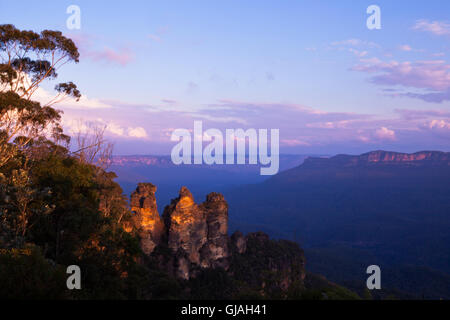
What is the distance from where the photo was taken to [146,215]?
195 ft

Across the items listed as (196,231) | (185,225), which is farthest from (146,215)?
(196,231)

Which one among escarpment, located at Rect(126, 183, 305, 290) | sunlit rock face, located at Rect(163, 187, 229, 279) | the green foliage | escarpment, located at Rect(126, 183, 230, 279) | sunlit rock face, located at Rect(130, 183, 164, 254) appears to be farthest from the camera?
sunlit rock face, located at Rect(163, 187, 229, 279)

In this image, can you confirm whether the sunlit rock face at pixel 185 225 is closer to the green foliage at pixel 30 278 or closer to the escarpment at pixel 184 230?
the escarpment at pixel 184 230

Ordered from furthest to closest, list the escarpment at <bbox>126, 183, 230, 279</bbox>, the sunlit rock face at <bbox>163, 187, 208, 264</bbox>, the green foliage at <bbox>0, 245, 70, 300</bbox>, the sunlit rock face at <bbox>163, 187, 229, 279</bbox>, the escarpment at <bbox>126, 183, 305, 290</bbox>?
the sunlit rock face at <bbox>163, 187, 208, 264</bbox>, the sunlit rock face at <bbox>163, 187, 229, 279</bbox>, the escarpment at <bbox>126, 183, 305, 290</bbox>, the escarpment at <bbox>126, 183, 230, 279</bbox>, the green foliage at <bbox>0, 245, 70, 300</bbox>

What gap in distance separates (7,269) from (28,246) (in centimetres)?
261

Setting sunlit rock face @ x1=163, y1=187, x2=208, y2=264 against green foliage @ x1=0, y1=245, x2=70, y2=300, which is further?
sunlit rock face @ x1=163, y1=187, x2=208, y2=264

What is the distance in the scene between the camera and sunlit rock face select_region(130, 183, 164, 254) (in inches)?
2275

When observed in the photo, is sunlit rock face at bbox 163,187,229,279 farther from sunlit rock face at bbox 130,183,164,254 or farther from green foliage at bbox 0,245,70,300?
green foliage at bbox 0,245,70,300

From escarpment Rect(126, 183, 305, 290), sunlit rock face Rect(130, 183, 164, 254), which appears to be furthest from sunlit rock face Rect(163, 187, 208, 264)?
sunlit rock face Rect(130, 183, 164, 254)

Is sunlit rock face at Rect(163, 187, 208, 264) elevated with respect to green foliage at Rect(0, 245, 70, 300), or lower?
lower

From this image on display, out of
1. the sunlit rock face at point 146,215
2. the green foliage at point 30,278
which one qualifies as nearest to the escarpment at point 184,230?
the sunlit rock face at point 146,215

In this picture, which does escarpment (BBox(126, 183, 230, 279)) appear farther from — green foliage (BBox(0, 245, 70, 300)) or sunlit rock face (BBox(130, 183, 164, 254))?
green foliage (BBox(0, 245, 70, 300))
